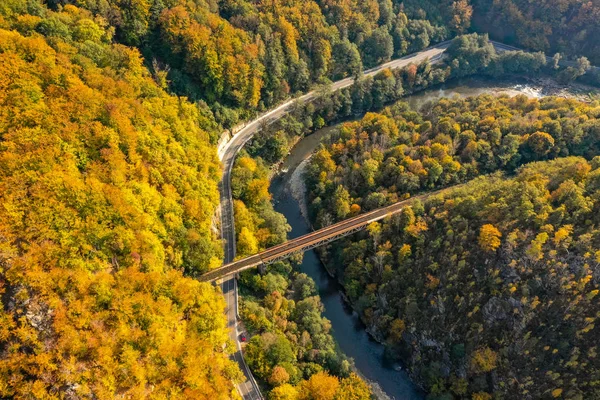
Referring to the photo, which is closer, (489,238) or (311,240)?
(489,238)

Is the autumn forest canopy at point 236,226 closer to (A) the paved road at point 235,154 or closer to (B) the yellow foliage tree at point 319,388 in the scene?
(B) the yellow foliage tree at point 319,388

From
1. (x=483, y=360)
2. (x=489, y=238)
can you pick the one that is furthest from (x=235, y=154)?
(x=483, y=360)

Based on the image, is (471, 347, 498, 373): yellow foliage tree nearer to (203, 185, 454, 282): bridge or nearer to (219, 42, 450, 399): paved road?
(203, 185, 454, 282): bridge

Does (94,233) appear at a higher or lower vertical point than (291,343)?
higher

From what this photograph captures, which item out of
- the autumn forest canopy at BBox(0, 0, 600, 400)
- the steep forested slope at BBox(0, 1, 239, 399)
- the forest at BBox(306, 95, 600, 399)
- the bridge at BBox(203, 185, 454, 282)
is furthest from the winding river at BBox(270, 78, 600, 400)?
the steep forested slope at BBox(0, 1, 239, 399)

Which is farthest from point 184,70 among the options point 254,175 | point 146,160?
point 146,160

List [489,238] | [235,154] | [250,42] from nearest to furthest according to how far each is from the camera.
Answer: [489,238]
[235,154]
[250,42]

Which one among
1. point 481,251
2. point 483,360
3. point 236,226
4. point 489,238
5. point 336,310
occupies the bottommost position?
point 483,360

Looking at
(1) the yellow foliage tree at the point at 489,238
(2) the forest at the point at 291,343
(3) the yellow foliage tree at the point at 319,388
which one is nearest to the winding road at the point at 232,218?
(2) the forest at the point at 291,343

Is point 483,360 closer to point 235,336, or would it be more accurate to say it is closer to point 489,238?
point 489,238
